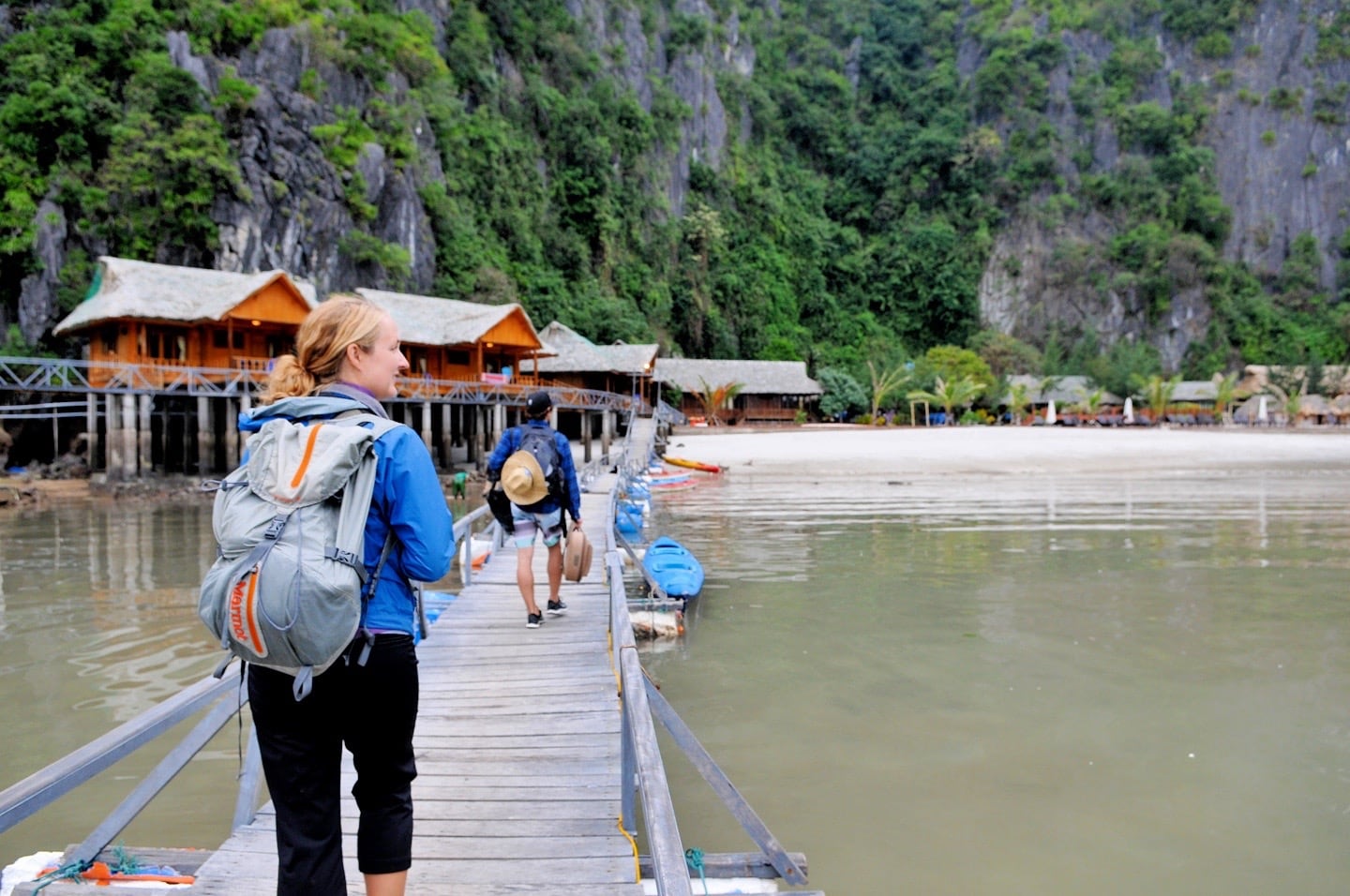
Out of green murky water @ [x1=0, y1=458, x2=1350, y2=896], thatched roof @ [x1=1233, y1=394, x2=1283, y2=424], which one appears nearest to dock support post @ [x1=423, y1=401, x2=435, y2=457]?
green murky water @ [x1=0, y1=458, x2=1350, y2=896]

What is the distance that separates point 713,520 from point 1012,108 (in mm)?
73104

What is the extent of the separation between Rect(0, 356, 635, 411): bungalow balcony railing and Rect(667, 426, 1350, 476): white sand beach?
776cm

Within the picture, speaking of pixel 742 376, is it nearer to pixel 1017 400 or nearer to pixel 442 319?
pixel 1017 400

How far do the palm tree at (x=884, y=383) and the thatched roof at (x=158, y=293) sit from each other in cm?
3530

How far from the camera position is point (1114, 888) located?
422cm

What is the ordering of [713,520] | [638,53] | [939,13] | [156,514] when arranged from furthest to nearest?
[939,13]
[638,53]
[156,514]
[713,520]

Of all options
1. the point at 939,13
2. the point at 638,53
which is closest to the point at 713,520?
the point at 638,53

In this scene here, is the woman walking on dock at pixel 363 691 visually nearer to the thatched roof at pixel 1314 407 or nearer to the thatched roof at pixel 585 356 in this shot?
the thatched roof at pixel 585 356

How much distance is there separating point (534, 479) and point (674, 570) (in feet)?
13.7

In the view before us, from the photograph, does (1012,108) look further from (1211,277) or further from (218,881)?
(218,881)

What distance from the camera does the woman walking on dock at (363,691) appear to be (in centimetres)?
217

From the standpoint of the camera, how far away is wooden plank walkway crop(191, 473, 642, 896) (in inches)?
126

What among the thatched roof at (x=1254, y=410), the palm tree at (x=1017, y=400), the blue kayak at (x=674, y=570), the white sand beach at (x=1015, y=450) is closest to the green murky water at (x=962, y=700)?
the blue kayak at (x=674, y=570)

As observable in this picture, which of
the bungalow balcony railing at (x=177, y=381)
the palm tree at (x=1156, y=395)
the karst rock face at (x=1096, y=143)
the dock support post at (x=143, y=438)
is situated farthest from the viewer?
the karst rock face at (x=1096, y=143)
